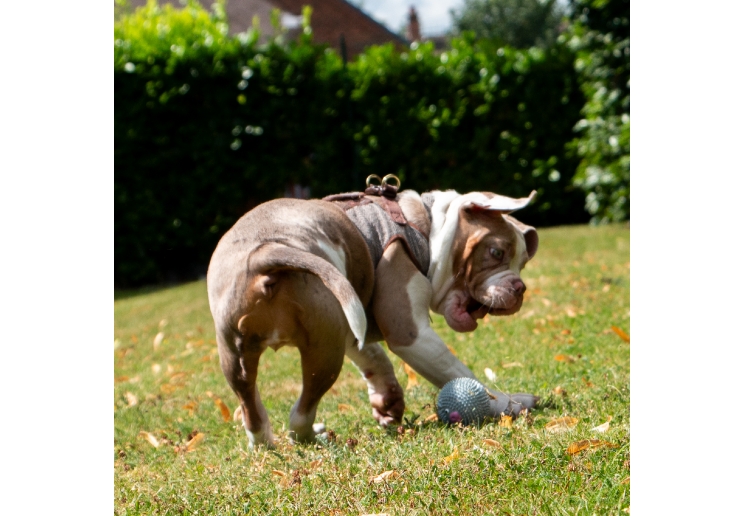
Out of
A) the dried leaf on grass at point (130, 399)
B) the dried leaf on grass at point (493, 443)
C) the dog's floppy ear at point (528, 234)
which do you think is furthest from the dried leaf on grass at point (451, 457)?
the dried leaf on grass at point (130, 399)

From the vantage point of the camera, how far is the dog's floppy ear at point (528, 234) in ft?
13.7

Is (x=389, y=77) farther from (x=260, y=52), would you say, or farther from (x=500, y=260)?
(x=500, y=260)

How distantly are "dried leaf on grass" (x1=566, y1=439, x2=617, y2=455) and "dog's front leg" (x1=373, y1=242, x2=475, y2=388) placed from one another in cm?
95

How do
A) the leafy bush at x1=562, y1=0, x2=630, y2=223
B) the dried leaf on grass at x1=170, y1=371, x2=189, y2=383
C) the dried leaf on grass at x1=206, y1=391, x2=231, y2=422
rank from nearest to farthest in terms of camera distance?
1. the dried leaf on grass at x1=206, y1=391, x2=231, y2=422
2. the dried leaf on grass at x1=170, y1=371, x2=189, y2=383
3. the leafy bush at x1=562, y1=0, x2=630, y2=223

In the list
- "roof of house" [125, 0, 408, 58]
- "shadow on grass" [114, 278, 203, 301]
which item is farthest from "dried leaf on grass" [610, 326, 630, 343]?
"roof of house" [125, 0, 408, 58]

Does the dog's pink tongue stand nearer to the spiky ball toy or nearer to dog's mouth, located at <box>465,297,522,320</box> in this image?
dog's mouth, located at <box>465,297,522,320</box>

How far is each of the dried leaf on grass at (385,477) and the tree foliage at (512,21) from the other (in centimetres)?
975

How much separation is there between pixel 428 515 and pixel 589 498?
1.70 feet

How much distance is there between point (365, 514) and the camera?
259 cm

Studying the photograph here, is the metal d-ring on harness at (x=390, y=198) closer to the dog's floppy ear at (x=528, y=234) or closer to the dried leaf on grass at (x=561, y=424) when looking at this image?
the dog's floppy ear at (x=528, y=234)

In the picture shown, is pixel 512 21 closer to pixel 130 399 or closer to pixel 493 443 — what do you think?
pixel 130 399

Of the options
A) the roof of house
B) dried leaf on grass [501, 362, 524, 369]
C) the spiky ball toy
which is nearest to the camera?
the spiky ball toy

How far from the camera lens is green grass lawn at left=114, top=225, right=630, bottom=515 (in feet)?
8.73

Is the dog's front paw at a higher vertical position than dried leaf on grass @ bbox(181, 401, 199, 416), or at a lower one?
higher
